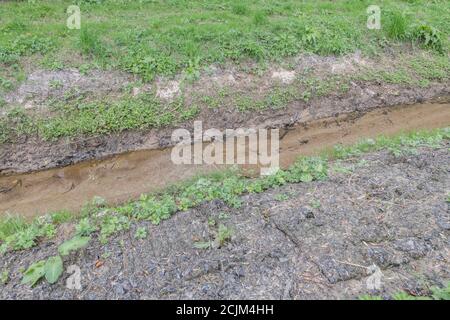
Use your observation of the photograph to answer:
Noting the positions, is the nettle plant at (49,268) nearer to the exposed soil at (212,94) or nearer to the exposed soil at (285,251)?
the exposed soil at (285,251)

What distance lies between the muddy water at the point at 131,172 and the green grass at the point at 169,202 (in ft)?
1.63

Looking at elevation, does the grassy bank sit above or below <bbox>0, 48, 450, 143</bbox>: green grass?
above

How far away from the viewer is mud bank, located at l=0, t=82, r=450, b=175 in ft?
20.7

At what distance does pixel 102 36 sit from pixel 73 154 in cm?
233

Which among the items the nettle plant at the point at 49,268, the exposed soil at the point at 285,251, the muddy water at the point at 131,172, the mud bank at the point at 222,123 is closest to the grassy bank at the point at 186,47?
the mud bank at the point at 222,123

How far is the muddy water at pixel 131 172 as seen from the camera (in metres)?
5.83

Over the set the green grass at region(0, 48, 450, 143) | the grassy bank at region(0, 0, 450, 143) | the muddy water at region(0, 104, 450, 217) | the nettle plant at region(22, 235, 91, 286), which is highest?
the grassy bank at region(0, 0, 450, 143)

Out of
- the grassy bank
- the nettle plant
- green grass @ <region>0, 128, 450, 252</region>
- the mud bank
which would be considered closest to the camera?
the nettle plant

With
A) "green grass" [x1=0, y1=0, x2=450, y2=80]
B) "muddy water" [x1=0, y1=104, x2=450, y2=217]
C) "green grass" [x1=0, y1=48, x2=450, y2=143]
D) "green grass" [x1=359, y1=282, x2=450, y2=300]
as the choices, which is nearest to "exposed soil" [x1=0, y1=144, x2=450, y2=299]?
"green grass" [x1=359, y1=282, x2=450, y2=300]

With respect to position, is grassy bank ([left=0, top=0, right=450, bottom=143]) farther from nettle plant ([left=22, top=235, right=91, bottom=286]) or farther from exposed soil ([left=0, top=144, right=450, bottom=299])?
nettle plant ([left=22, top=235, right=91, bottom=286])

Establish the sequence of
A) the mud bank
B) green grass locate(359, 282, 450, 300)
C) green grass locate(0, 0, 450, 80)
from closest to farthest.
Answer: green grass locate(359, 282, 450, 300) < the mud bank < green grass locate(0, 0, 450, 80)

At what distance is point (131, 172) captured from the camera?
6.31 metres

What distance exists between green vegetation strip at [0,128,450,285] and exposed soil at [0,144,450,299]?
0.11 metres

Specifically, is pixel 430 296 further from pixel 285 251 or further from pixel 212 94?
pixel 212 94
